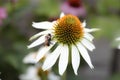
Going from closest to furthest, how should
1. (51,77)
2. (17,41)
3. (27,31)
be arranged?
(51,77) < (17,41) < (27,31)

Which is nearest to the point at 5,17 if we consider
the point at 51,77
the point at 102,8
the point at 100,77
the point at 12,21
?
the point at 12,21

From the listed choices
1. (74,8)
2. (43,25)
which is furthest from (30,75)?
(43,25)

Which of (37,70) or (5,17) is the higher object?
(5,17)

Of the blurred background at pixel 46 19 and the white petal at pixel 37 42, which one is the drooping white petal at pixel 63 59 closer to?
the white petal at pixel 37 42

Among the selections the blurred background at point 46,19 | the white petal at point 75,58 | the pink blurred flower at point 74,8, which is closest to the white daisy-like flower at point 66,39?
the white petal at point 75,58

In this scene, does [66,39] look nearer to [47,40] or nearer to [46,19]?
[47,40]

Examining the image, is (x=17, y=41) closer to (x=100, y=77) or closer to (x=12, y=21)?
(x=12, y=21)

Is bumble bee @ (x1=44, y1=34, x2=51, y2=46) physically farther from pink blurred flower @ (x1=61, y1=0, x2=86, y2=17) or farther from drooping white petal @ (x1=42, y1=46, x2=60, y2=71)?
pink blurred flower @ (x1=61, y1=0, x2=86, y2=17)

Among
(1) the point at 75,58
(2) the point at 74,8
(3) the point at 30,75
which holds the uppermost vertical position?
(1) the point at 75,58

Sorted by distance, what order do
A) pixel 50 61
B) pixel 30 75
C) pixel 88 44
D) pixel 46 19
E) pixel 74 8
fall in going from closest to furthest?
pixel 50 61
pixel 88 44
pixel 30 75
pixel 74 8
pixel 46 19

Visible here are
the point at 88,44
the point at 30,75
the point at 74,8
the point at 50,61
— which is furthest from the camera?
the point at 74,8
